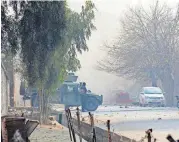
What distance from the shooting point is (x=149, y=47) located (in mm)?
43094

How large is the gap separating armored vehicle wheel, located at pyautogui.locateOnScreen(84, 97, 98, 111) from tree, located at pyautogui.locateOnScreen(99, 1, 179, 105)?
48.5 feet

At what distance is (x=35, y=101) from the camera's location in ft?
94.8

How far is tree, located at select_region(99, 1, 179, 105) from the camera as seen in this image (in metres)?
42.3

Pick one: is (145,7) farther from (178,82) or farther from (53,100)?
(53,100)

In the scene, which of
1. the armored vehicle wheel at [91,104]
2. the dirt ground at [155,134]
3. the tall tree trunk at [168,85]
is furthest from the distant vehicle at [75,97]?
the tall tree trunk at [168,85]

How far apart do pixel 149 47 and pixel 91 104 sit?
51.9 feet

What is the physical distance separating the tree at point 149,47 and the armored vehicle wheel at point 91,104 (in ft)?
48.5

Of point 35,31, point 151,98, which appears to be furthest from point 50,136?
point 151,98

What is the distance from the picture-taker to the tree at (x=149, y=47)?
4228 centimetres

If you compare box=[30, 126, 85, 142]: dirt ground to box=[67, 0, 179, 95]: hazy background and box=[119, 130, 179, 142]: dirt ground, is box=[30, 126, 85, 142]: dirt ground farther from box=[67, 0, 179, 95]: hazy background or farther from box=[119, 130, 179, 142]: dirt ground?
box=[67, 0, 179, 95]: hazy background

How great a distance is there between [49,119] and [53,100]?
7770 millimetres

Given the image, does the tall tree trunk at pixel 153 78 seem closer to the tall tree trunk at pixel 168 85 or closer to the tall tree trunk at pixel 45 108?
the tall tree trunk at pixel 168 85

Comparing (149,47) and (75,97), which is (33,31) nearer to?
(75,97)

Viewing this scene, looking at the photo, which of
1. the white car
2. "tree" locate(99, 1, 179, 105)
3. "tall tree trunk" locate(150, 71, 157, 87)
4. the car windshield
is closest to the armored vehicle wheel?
the white car
